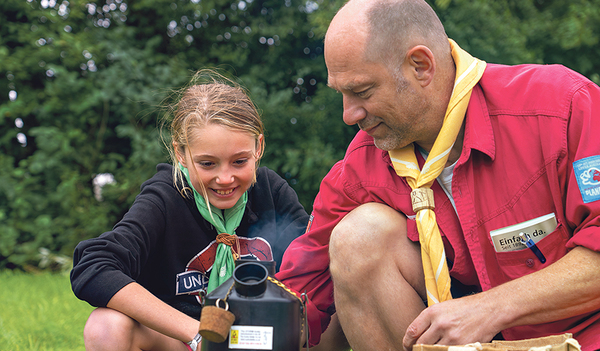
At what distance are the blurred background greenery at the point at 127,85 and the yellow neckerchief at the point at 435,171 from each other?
3.08 metres

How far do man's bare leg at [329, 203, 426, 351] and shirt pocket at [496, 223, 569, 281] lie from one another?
0.28m

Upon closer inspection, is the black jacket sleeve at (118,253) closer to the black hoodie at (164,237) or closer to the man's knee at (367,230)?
the black hoodie at (164,237)

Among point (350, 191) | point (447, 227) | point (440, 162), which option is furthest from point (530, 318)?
point (350, 191)

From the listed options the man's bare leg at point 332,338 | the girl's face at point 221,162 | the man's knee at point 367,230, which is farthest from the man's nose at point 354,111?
the man's bare leg at point 332,338

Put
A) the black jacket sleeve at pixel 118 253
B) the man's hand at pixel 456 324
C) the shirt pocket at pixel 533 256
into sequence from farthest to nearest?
the black jacket sleeve at pixel 118 253 → the shirt pocket at pixel 533 256 → the man's hand at pixel 456 324

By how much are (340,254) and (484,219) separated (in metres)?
0.51

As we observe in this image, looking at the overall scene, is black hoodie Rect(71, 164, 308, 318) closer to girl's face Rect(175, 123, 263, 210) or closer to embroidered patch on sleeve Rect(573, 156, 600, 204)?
girl's face Rect(175, 123, 263, 210)

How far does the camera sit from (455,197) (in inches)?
73.8

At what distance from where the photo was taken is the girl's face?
2.31 meters

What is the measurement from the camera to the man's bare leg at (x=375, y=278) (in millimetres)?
1787

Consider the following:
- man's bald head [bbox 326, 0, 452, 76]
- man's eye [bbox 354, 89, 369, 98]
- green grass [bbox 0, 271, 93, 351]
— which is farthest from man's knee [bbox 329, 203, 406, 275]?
green grass [bbox 0, 271, 93, 351]

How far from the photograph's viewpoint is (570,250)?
1.70 metres

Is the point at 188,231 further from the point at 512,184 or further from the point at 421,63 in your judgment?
Answer: the point at 512,184

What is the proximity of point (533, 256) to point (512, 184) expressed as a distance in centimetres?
25
